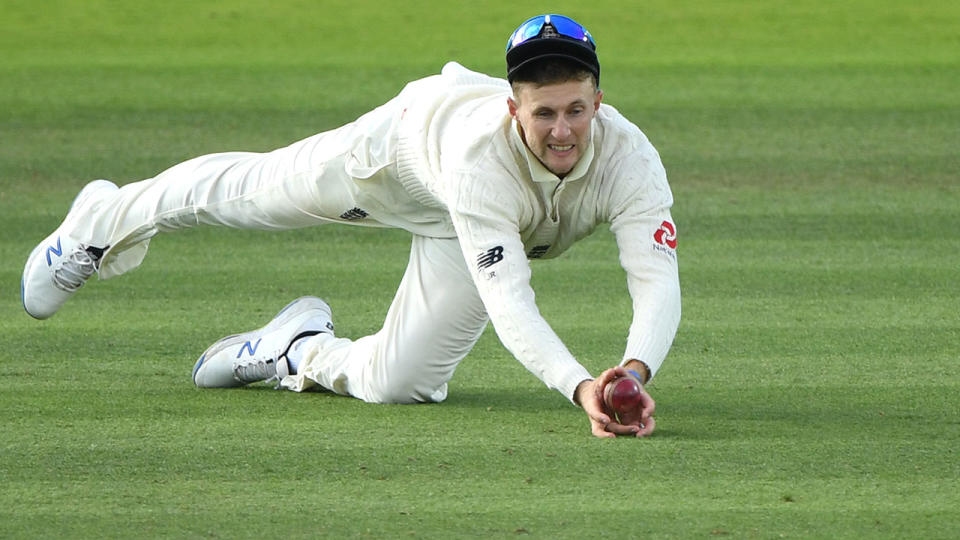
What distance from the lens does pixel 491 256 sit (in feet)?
12.9

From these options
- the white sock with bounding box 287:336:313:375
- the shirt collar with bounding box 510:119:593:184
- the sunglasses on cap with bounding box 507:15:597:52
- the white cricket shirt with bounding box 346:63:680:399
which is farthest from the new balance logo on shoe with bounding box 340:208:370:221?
the sunglasses on cap with bounding box 507:15:597:52

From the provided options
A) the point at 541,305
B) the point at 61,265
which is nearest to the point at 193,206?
the point at 61,265

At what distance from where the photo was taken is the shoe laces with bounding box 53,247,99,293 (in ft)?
15.9

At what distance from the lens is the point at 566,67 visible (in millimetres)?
3852

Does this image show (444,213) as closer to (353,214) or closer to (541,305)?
(353,214)

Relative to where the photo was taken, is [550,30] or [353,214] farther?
[353,214]

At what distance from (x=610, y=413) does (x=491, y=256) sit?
1.63 ft

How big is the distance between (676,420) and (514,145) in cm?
90

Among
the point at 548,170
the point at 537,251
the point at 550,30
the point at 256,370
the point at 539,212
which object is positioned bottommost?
the point at 256,370

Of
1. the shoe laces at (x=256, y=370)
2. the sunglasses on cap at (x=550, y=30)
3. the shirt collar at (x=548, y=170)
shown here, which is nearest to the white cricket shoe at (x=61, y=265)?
the shoe laces at (x=256, y=370)

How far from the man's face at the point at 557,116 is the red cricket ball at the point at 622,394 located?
573 mm

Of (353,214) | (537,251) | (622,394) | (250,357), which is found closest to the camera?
(622,394)

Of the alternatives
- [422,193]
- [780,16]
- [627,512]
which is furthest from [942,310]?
[780,16]

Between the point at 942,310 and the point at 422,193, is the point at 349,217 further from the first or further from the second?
the point at 942,310
